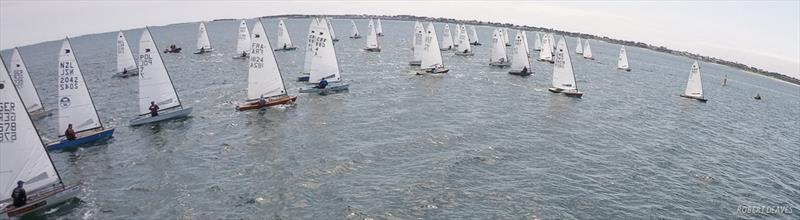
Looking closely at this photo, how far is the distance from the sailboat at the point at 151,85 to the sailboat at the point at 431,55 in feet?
143

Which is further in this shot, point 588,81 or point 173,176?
point 588,81

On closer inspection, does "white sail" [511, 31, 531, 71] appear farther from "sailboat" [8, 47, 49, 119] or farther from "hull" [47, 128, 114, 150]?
"sailboat" [8, 47, 49, 119]

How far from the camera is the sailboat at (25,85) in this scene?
46.3 m

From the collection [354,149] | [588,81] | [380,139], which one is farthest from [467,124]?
[588,81]

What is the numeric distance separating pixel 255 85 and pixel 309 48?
1243 cm

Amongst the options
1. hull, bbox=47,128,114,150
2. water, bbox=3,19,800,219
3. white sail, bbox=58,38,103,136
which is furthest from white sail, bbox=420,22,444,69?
white sail, bbox=58,38,103,136

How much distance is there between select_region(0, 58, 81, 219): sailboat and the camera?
25453 mm

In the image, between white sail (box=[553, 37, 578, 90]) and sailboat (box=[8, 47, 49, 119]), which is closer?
sailboat (box=[8, 47, 49, 119])

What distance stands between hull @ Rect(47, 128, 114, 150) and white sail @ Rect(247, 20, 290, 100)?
14477mm

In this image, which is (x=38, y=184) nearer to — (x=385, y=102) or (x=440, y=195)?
(x=440, y=195)

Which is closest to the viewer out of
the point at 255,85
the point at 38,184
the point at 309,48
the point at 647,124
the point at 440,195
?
the point at 38,184

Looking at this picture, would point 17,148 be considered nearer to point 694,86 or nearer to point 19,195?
point 19,195

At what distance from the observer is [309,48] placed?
6247 centimetres

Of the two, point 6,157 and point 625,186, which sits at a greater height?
point 6,157
